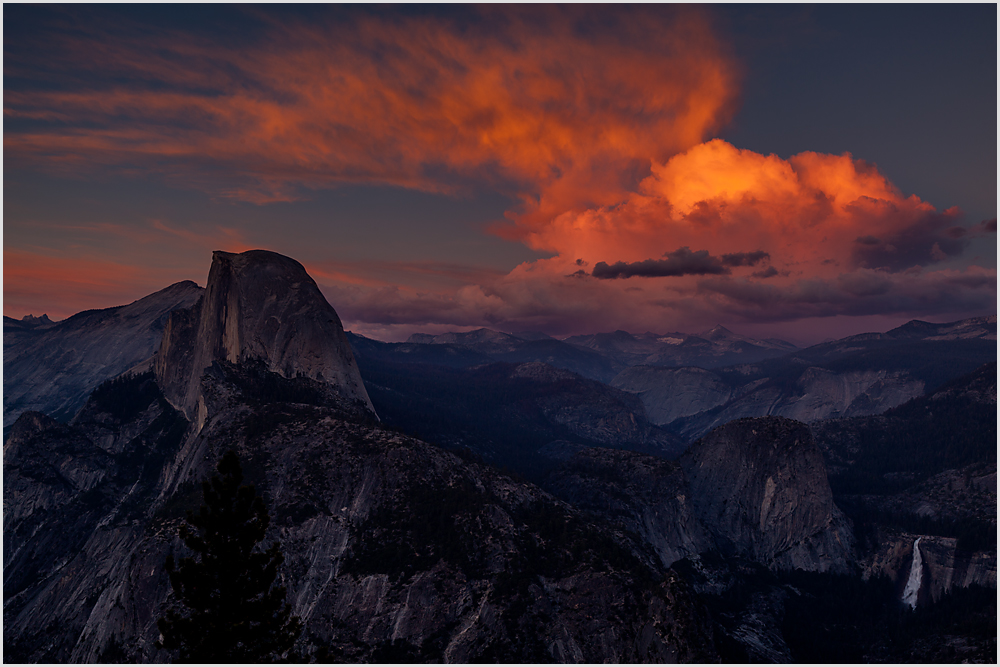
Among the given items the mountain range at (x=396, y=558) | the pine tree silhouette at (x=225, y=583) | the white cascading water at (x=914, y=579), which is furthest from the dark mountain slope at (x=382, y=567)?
the white cascading water at (x=914, y=579)

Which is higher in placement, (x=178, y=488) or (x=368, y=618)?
(x=178, y=488)

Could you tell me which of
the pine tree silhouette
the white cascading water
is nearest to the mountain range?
the white cascading water

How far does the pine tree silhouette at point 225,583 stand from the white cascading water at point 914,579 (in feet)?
726

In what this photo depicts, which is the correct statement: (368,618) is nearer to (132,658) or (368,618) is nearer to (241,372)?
(132,658)

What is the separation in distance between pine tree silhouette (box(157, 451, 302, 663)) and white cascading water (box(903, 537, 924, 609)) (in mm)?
221144

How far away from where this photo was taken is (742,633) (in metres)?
144

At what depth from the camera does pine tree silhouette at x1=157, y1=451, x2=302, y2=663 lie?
131 feet

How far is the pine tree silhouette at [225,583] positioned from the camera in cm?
3994

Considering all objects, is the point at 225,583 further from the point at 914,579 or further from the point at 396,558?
the point at 914,579

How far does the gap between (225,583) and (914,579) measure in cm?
23135

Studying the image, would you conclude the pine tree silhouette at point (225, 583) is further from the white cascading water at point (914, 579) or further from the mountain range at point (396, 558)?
the white cascading water at point (914, 579)

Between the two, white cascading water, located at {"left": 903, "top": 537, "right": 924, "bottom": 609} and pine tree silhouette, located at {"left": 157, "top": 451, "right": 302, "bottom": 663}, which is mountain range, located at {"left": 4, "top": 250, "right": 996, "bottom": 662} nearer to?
white cascading water, located at {"left": 903, "top": 537, "right": 924, "bottom": 609}

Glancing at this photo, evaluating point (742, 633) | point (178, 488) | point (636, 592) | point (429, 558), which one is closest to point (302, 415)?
point (178, 488)

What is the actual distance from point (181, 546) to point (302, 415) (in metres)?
48.8
